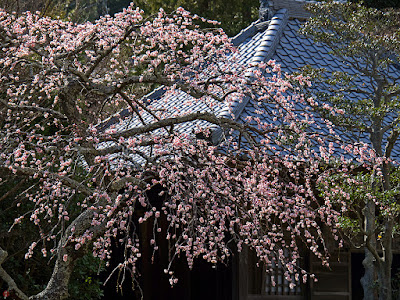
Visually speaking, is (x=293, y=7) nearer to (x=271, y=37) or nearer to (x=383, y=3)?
(x=271, y=37)

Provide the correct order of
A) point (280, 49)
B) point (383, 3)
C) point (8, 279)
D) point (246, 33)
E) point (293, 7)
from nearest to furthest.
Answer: point (8, 279) → point (383, 3) → point (280, 49) → point (293, 7) → point (246, 33)

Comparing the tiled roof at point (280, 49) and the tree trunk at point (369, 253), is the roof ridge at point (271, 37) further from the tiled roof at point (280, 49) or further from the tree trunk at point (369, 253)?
the tree trunk at point (369, 253)

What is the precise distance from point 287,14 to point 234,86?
5380 millimetres

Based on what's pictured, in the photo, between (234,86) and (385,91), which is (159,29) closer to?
(234,86)

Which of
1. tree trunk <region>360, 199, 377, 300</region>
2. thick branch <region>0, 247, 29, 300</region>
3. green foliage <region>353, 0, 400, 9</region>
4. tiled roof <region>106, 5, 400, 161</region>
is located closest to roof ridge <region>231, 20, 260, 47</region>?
tiled roof <region>106, 5, 400, 161</region>

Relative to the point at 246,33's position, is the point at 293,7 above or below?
above

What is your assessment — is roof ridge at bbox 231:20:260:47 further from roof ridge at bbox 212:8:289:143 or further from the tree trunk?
the tree trunk

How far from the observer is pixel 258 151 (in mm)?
5551

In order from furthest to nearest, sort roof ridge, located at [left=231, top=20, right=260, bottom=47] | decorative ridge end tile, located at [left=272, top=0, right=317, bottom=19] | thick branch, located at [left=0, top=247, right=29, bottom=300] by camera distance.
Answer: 1. roof ridge, located at [left=231, top=20, right=260, bottom=47]
2. decorative ridge end tile, located at [left=272, top=0, right=317, bottom=19]
3. thick branch, located at [left=0, top=247, right=29, bottom=300]

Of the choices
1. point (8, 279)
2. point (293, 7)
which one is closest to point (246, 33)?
point (293, 7)

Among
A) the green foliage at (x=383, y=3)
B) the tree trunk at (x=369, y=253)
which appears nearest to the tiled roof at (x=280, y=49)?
the green foliage at (x=383, y=3)

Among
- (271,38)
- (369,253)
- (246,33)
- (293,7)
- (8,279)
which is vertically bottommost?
(8,279)

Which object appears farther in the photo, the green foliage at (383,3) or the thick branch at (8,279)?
the green foliage at (383,3)

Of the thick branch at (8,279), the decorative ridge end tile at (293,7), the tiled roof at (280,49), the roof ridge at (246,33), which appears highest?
the decorative ridge end tile at (293,7)
